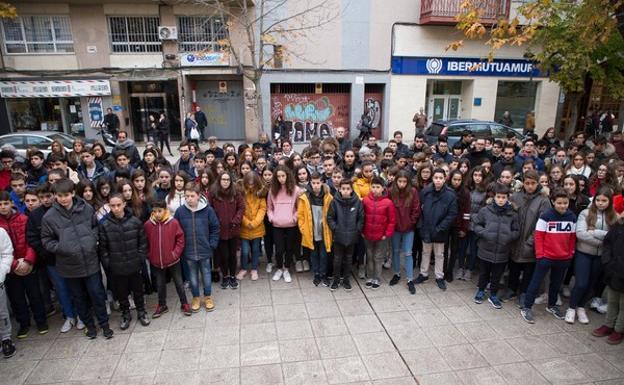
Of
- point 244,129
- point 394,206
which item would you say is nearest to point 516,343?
point 394,206

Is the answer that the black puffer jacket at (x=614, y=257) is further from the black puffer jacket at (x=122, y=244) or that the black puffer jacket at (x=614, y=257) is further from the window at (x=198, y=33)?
the window at (x=198, y=33)

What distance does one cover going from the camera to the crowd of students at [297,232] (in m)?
4.37

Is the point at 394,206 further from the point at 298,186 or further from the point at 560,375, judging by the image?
the point at 560,375

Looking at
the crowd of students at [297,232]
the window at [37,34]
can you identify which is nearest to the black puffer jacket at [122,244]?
the crowd of students at [297,232]

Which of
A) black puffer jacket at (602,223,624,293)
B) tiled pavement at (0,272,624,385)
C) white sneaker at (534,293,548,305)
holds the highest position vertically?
black puffer jacket at (602,223,624,293)

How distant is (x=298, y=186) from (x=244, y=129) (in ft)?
44.0

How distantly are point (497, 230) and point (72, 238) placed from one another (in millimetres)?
5014

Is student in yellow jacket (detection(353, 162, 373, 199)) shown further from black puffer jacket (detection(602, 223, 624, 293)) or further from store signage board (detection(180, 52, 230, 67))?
store signage board (detection(180, 52, 230, 67))

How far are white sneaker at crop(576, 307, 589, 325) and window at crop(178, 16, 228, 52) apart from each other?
15.9 metres

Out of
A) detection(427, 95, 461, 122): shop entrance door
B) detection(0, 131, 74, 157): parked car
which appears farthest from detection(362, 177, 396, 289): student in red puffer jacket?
detection(427, 95, 461, 122): shop entrance door

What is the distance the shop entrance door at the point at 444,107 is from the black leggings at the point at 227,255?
16.5 meters

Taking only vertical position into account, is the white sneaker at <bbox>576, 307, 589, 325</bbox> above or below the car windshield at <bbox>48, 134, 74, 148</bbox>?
below

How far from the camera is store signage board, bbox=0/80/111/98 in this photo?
1634 cm

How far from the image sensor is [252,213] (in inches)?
226
